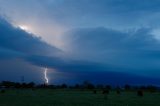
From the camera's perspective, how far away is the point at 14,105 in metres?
44.9

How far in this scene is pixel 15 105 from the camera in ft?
147

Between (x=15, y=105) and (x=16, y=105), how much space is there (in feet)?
0.57

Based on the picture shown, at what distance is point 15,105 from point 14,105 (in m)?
0.13

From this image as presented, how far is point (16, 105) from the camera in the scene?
44.8 meters

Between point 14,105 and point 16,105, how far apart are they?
26 centimetres
